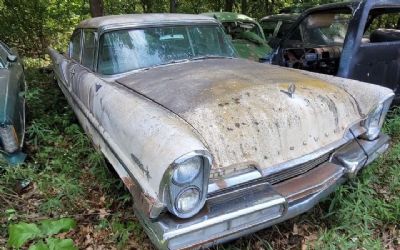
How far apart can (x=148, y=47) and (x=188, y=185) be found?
183cm

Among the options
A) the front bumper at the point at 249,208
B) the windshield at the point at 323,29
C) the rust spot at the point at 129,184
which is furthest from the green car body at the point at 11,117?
the windshield at the point at 323,29

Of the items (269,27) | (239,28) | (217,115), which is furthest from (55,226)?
(269,27)

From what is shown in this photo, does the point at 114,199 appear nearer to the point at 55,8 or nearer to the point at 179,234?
the point at 179,234

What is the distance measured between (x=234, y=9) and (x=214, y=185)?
1401 centimetres

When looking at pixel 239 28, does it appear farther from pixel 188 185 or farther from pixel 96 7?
pixel 188 185

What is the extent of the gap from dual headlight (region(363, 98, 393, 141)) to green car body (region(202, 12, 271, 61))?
3620 mm

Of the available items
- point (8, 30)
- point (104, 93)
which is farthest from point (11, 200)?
point (8, 30)

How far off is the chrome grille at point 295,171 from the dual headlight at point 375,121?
18.7 inches

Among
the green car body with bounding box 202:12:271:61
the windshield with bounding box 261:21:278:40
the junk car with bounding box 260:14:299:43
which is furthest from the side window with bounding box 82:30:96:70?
the windshield with bounding box 261:21:278:40

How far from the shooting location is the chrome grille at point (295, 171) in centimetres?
237

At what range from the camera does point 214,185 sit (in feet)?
6.97

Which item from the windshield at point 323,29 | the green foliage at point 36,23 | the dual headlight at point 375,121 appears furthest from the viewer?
the green foliage at point 36,23

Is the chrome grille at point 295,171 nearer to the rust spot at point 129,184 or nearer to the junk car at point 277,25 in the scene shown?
the rust spot at point 129,184

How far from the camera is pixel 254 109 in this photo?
94.0 inches
